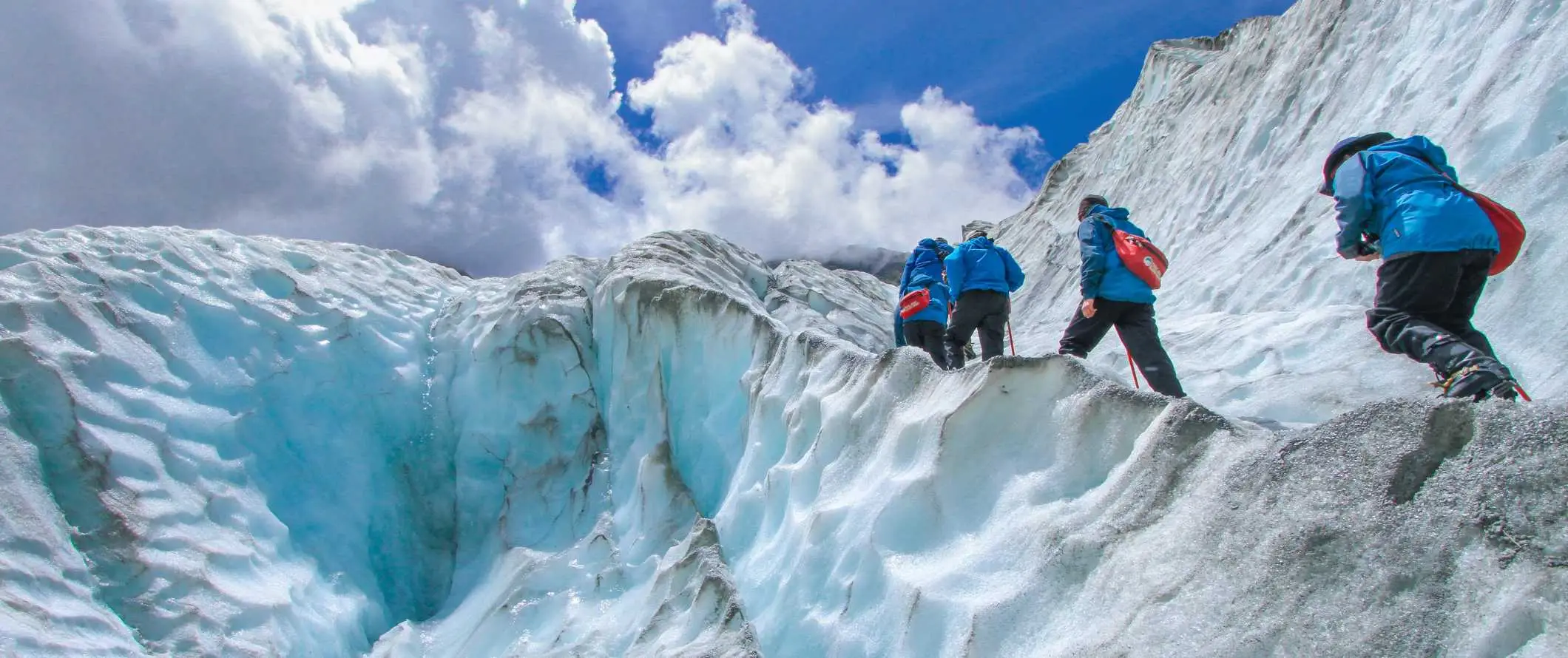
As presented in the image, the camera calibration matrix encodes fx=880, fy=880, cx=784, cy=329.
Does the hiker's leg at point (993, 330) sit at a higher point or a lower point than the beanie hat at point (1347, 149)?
higher

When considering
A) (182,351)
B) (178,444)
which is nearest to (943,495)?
(178,444)

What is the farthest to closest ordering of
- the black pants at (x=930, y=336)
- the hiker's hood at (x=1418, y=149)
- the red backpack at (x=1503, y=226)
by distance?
the black pants at (x=930, y=336)
the hiker's hood at (x=1418, y=149)
the red backpack at (x=1503, y=226)

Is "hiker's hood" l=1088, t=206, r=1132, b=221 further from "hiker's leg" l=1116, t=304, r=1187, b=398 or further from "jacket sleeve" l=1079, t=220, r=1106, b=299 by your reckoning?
"hiker's leg" l=1116, t=304, r=1187, b=398

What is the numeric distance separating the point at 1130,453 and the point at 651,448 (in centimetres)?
364

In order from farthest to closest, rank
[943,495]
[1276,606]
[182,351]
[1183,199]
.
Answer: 1. [1183,199]
2. [182,351]
3. [943,495]
4. [1276,606]

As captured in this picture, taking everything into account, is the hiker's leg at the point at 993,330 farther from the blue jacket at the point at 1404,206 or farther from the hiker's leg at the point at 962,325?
the blue jacket at the point at 1404,206

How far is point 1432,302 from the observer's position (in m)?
3.33

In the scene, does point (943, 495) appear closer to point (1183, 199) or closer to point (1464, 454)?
point (1464, 454)

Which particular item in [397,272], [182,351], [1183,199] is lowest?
[182,351]

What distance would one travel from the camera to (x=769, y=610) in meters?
3.83

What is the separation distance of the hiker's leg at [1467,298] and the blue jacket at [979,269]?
2.99 meters

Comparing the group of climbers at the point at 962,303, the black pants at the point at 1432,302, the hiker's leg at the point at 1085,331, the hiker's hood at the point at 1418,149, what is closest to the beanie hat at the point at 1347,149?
the hiker's hood at the point at 1418,149

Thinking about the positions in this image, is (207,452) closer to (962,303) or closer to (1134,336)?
(962,303)

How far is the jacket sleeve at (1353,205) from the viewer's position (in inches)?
136
